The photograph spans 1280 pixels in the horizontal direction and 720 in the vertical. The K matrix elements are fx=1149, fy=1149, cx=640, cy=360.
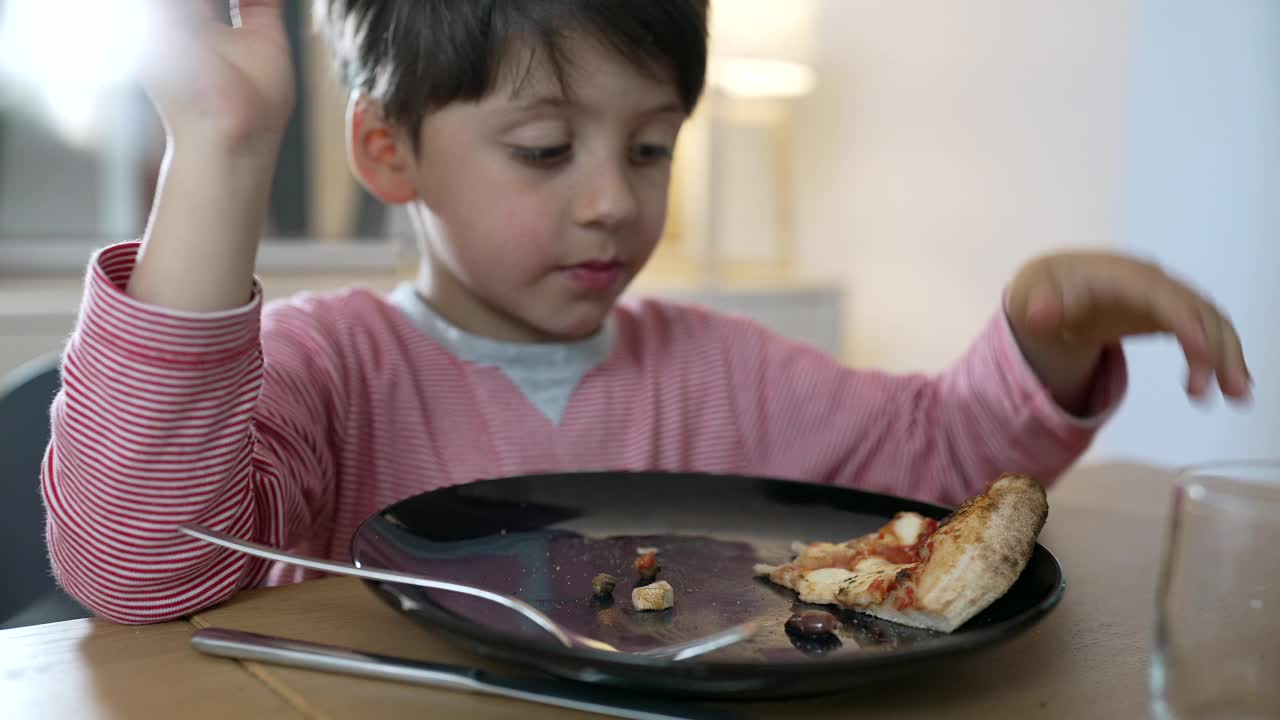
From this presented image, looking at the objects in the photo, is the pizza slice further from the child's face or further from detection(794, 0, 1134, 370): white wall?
detection(794, 0, 1134, 370): white wall

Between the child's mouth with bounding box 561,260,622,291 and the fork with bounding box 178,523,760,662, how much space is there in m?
0.44

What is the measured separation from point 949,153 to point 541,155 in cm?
231

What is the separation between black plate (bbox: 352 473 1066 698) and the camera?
45cm

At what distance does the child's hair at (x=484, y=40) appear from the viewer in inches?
35.8

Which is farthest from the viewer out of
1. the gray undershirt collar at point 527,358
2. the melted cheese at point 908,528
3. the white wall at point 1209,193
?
the white wall at point 1209,193

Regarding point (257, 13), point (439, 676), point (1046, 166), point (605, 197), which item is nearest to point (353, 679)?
point (439, 676)

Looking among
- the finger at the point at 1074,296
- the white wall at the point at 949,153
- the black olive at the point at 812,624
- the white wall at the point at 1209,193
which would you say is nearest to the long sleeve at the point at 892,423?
the finger at the point at 1074,296

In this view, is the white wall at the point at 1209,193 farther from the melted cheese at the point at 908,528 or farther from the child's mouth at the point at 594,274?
the melted cheese at the point at 908,528

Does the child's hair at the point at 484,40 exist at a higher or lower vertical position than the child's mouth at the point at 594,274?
higher

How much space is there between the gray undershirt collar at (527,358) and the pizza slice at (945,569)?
441mm

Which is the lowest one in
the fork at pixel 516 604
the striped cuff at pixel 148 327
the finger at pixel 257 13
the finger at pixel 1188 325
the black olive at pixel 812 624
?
the black olive at pixel 812 624

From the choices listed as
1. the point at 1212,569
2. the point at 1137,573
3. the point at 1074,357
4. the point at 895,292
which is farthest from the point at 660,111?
the point at 895,292

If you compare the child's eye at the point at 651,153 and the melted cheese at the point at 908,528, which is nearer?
the melted cheese at the point at 908,528

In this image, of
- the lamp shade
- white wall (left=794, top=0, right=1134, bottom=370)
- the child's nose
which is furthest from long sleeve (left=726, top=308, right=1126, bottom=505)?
the lamp shade
